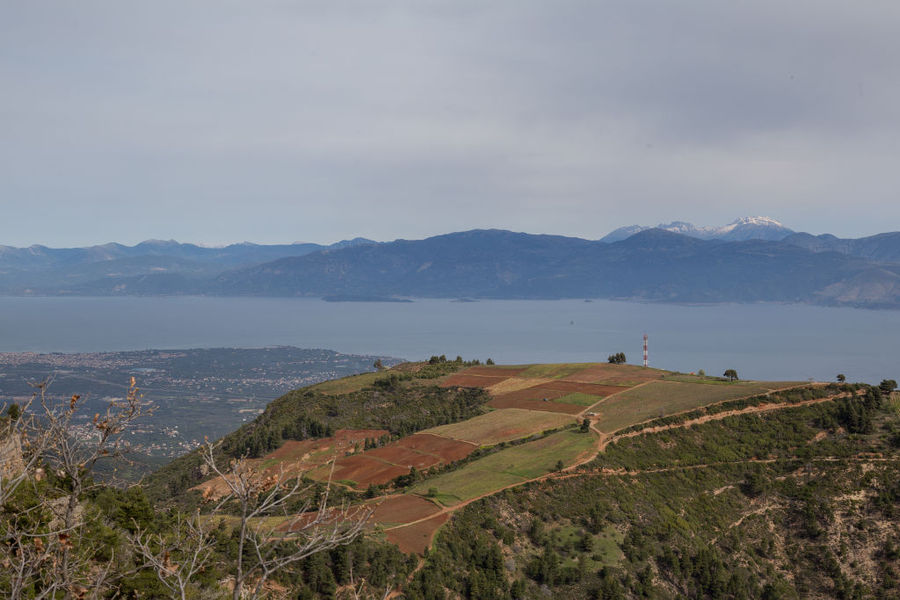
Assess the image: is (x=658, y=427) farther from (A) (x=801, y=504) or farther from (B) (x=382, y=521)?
(B) (x=382, y=521)

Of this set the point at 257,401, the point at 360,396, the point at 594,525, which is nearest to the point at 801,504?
the point at 594,525

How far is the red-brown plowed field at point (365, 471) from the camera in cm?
5156

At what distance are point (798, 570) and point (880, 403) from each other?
25059 millimetres

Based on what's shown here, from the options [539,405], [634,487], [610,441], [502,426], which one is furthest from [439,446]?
[634,487]

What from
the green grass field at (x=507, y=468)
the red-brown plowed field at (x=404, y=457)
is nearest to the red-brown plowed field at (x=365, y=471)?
the red-brown plowed field at (x=404, y=457)

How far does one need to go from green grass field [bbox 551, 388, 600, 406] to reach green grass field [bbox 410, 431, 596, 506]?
497 inches

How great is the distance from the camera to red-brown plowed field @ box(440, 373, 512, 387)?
8638cm

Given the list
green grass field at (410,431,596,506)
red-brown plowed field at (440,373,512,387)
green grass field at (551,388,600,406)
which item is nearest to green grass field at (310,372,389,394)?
red-brown plowed field at (440,373,512,387)

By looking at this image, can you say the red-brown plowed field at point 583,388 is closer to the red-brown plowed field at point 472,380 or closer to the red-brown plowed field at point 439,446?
the red-brown plowed field at point 472,380

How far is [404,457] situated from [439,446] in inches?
150

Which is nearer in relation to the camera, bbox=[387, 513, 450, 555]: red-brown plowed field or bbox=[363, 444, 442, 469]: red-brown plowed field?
bbox=[387, 513, 450, 555]: red-brown plowed field

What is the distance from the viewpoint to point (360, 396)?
83875 mm

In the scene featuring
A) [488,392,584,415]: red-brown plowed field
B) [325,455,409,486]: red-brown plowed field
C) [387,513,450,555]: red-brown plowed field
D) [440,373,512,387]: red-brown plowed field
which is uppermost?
[440,373,512,387]: red-brown plowed field

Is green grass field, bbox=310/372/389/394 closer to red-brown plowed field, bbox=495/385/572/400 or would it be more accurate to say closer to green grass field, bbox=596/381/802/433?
red-brown plowed field, bbox=495/385/572/400
